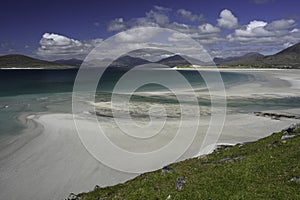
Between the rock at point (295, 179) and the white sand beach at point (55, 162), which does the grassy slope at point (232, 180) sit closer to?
the rock at point (295, 179)

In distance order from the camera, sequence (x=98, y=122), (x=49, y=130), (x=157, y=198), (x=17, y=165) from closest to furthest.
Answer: (x=157, y=198) → (x=17, y=165) → (x=49, y=130) → (x=98, y=122)

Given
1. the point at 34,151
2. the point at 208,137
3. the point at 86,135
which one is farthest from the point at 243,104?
the point at 34,151

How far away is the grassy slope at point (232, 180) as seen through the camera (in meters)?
9.80

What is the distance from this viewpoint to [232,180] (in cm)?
1102

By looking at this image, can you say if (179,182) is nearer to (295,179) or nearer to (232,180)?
(232,180)

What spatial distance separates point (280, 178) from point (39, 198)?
12576 millimetres

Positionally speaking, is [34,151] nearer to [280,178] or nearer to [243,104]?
[280,178]

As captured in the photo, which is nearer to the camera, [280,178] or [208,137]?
[280,178]

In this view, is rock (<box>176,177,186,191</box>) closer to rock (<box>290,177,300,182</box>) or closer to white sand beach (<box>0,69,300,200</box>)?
rock (<box>290,177,300,182</box>)

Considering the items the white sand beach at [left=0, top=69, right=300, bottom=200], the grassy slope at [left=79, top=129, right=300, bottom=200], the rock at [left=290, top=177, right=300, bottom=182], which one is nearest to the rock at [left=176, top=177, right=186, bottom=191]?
the grassy slope at [left=79, top=129, right=300, bottom=200]

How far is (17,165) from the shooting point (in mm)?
19141

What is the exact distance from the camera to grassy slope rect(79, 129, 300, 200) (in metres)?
9.80

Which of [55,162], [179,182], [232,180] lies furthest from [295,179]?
[55,162]

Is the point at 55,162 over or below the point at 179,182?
below
